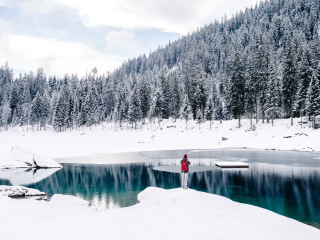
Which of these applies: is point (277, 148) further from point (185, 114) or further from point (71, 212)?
point (71, 212)

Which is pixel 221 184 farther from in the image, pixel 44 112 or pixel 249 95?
pixel 44 112

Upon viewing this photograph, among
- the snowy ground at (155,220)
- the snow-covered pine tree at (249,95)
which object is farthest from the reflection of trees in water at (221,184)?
the snow-covered pine tree at (249,95)

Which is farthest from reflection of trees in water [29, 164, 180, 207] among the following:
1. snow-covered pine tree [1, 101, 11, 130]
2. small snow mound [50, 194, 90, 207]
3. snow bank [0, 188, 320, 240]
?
snow-covered pine tree [1, 101, 11, 130]

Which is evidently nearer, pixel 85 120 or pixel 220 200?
pixel 220 200

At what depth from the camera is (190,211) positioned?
11.7 m

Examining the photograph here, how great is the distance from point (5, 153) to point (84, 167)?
43.6ft

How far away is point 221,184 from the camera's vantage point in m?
22.0

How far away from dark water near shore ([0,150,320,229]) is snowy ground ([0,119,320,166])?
1257 centimetres

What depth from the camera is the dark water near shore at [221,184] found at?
16.1m

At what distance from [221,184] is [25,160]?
2724cm

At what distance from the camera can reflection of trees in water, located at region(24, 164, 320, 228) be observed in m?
16.3

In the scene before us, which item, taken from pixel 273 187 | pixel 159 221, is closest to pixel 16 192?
pixel 159 221

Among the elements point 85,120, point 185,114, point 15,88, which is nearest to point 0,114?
point 15,88

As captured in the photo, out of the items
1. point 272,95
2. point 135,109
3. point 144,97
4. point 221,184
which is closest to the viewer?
point 221,184
